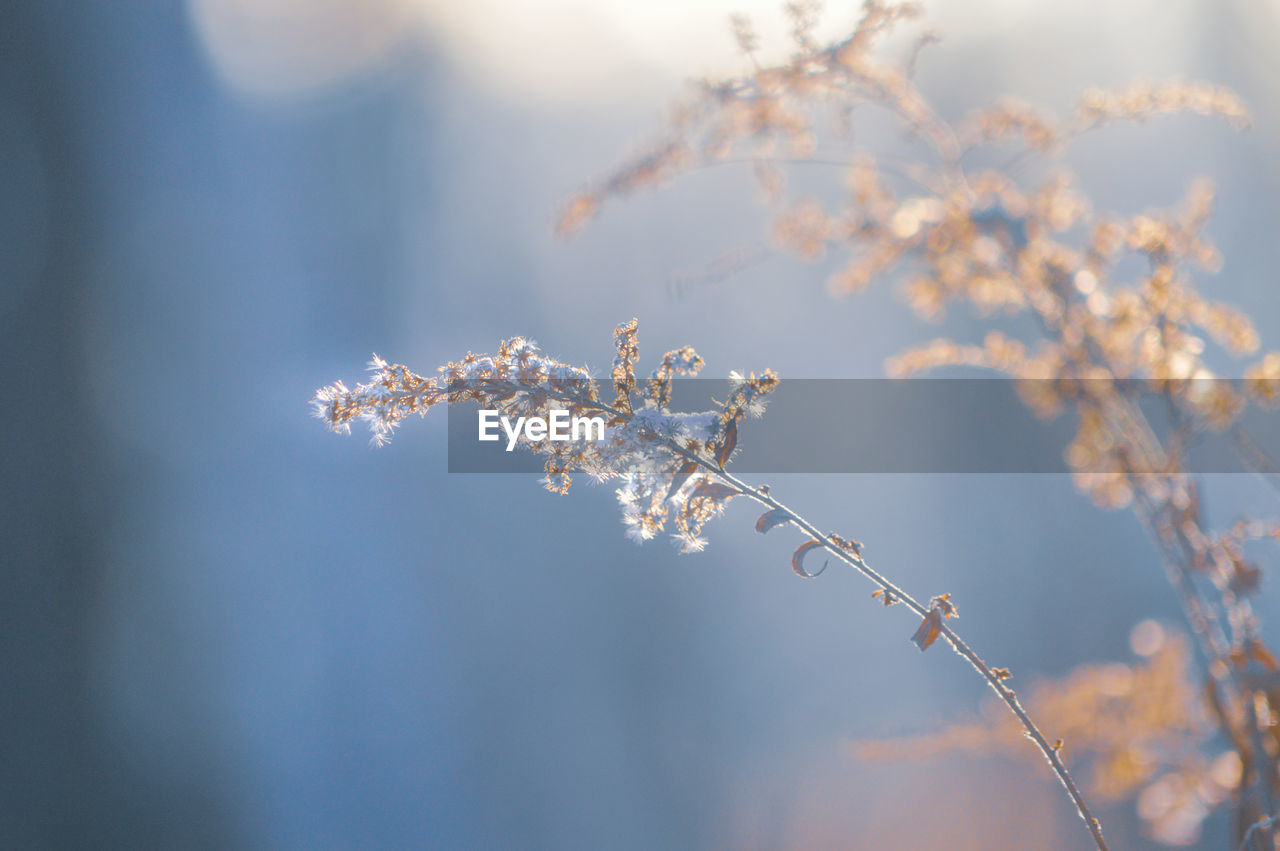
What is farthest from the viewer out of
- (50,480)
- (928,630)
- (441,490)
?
(441,490)

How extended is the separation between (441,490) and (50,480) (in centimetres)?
72

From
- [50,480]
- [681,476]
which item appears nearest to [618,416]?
[681,476]

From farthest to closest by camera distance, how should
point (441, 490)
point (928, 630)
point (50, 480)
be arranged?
point (441, 490) → point (50, 480) → point (928, 630)

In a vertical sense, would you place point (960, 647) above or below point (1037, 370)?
below

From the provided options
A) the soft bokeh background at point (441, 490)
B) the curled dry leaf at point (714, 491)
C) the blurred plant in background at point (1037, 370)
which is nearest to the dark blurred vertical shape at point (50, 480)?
the soft bokeh background at point (441, 490)

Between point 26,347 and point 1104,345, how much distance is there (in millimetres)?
1548

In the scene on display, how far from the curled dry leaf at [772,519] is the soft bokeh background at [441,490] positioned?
1.27 meters

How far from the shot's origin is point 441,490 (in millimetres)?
1530

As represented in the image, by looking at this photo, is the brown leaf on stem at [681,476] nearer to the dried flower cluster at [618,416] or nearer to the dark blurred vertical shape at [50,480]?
the dried flower cluster at [618,416]

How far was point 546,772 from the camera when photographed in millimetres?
1444

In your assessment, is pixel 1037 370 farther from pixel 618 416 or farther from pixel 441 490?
pixel 441 490

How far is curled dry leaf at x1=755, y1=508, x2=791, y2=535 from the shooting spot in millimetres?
236

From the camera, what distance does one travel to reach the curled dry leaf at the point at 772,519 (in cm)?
24

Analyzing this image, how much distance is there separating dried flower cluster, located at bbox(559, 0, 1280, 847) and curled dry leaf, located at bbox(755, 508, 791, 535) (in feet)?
0.21
